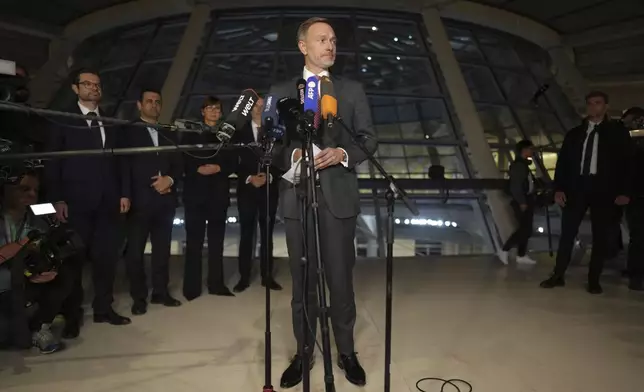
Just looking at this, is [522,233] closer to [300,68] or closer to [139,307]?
[139,307]

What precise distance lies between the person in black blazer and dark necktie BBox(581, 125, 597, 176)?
3525 mm

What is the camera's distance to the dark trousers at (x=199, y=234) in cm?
481

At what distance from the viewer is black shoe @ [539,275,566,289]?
5.33 m

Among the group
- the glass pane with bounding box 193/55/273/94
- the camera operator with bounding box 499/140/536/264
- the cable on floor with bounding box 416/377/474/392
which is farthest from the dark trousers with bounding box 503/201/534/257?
the glass pane with bounding box 193/55/273/94

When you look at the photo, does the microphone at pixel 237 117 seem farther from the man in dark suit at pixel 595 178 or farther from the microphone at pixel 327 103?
the man in dark suit at pixel 595 178

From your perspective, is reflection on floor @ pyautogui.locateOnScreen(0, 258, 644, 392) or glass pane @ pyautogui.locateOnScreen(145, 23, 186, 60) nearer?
reflection on floor @ pyautogui.locateOnScreen(0, 258, 644, 392)

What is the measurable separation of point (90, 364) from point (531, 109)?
10144 mm

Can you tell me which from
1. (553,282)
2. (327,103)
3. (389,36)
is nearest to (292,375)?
(327,103)

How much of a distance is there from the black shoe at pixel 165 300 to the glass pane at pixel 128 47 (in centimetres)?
797

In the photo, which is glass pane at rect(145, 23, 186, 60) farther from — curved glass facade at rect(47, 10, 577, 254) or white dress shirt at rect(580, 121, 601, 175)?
white dress shirt at rect(580, 121, 601, 175)

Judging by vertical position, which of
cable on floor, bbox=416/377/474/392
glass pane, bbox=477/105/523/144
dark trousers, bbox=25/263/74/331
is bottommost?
cable on floor, bbox=416/377/474/392

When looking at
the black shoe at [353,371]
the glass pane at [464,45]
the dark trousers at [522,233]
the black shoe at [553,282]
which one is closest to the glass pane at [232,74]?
the glass pane at [464,45]

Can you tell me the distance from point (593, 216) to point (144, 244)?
439cm

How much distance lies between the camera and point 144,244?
450 cm
